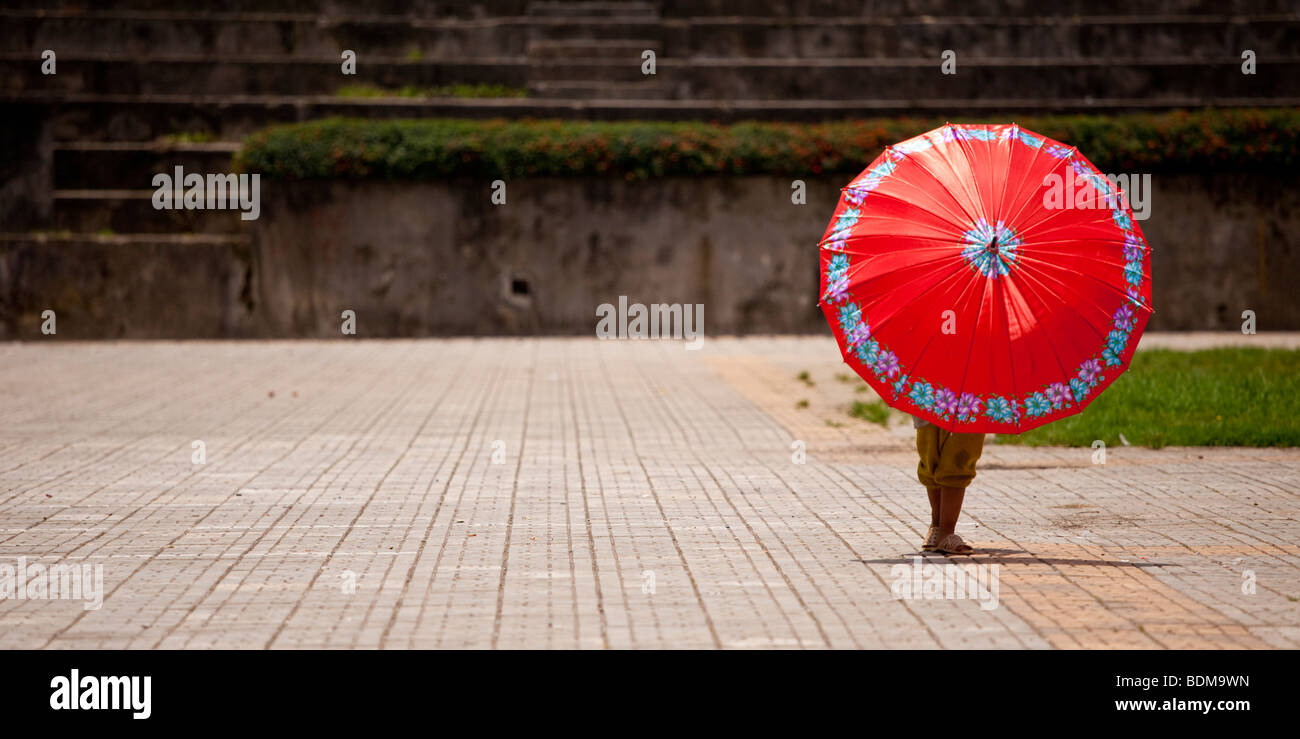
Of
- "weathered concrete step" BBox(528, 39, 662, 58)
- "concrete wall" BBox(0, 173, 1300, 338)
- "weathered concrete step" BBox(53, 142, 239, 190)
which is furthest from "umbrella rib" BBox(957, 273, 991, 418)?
"weathered concrete step" BBox(528, 39, 662, 58)

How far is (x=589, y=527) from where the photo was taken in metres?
9.59

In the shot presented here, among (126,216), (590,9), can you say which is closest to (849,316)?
(126,216)

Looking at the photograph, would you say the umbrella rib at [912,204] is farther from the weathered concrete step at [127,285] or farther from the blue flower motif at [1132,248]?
the weathered concrete step at [127,285]

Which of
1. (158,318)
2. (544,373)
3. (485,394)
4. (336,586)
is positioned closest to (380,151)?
(158,318)

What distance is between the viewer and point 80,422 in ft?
50.4

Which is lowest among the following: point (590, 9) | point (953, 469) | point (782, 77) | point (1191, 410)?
point (1191, 410)

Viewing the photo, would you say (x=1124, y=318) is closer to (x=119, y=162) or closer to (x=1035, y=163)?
(x=1035, y=163)

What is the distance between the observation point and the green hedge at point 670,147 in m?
25.9

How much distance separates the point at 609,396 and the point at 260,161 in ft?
35.0

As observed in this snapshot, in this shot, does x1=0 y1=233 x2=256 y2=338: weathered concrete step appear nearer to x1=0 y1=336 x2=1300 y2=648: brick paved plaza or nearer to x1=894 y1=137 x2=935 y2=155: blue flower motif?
x1=0 y1=336 x2=1300 y2=648: brick paved plaza

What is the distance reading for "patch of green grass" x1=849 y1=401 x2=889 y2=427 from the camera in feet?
50.6

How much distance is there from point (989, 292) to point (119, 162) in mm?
23457

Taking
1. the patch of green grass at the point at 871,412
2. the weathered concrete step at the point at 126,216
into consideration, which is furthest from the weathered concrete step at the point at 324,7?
the patch of green grass at the point at 871,412

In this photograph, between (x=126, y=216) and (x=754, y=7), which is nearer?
(x=126, y=216)
